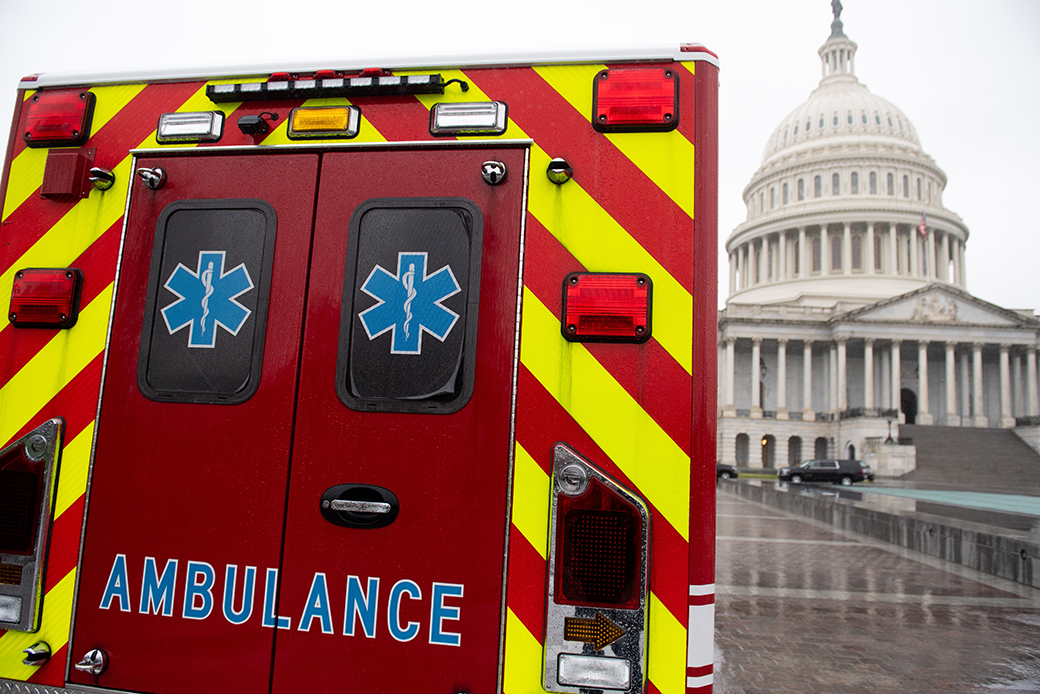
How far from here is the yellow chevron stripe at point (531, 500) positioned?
2154 millimetres

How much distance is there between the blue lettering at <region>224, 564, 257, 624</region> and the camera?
223 cm

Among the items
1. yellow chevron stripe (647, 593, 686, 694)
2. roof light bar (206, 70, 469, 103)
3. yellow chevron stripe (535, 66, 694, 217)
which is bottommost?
yellow chevron stripe (647, 593, 686, 694)

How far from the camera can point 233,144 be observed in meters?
2.55

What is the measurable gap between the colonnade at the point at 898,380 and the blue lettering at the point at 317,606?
204ft

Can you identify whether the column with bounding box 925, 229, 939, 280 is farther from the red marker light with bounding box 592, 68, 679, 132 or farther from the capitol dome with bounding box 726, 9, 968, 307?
the red marker light with bounding box 592, 68, 679, 132

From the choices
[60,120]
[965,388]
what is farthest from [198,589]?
[965,388]

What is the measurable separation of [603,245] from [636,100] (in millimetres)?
487

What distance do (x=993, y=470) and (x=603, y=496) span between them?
51116mm

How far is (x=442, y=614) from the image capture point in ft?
7.03

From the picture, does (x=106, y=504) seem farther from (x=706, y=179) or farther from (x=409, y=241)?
(x=706, y=179)

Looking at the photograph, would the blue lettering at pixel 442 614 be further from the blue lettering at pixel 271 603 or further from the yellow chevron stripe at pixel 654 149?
the yellow chevron stripe at pixel 654 149

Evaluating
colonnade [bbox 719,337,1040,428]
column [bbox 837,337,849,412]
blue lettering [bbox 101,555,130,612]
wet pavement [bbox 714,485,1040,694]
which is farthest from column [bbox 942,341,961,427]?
blue lettering [bbox 101,555,130,612]

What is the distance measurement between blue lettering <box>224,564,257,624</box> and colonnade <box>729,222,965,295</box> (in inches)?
3159

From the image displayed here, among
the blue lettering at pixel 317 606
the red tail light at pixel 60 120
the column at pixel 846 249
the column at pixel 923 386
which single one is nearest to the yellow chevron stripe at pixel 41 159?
the red tail light at pixel 60 120
